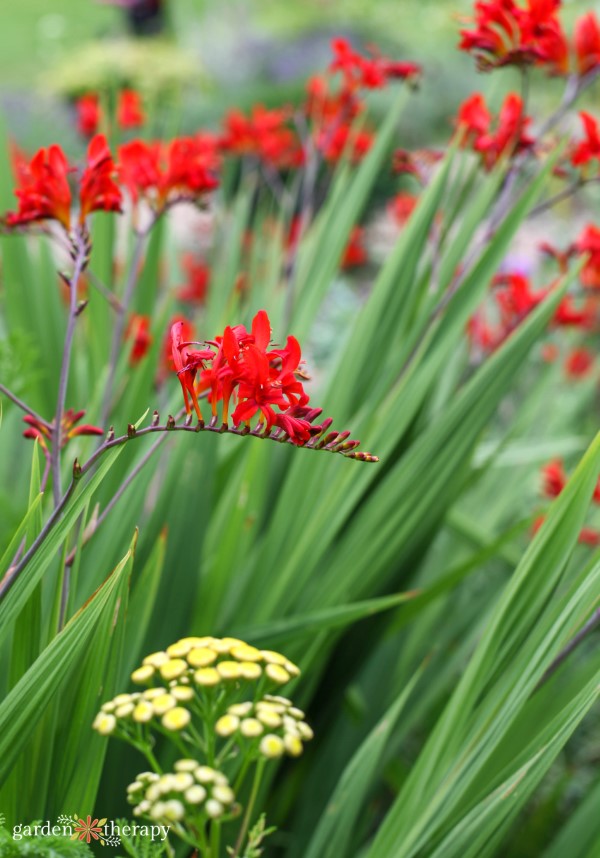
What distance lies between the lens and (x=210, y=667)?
661 millimetres

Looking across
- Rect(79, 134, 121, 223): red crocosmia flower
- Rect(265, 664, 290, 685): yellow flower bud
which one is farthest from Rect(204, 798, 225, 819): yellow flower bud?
Rect(79, 134, 121, 223): red crocosmia flower

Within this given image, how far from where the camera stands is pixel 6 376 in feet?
3.84

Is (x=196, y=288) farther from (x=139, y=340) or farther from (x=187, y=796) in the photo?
(x=187, y=796)

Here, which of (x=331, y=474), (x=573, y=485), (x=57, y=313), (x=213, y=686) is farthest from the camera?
(x=57, y=313)

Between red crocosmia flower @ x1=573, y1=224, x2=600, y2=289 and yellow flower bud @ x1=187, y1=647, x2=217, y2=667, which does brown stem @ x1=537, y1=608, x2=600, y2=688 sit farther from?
red crocosmia flower @ x1=573, y1=224, x2=600, y2=289

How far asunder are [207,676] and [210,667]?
31 millimetres

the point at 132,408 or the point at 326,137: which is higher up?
the point at 326,137

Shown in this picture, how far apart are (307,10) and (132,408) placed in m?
11.6

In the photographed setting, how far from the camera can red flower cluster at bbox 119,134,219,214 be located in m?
1.19

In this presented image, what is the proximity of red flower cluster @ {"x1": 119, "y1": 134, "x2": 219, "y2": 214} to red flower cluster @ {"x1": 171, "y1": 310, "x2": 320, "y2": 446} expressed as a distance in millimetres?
549

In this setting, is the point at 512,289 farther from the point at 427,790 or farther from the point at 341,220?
the point at 427,790

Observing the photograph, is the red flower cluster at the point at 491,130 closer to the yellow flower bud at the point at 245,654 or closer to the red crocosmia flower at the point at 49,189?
the red crocosmia flower at the point at 49,189

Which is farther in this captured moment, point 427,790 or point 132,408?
point 132,408

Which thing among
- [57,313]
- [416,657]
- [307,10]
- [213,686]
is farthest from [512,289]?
[307,10]
